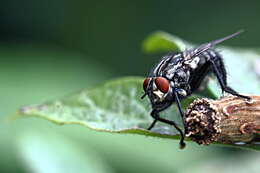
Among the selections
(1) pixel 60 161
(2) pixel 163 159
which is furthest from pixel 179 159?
(1) pixel 60 161

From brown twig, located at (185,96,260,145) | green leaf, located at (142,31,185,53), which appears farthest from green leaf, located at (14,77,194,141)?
green leaf, located at (142,31,185,53)

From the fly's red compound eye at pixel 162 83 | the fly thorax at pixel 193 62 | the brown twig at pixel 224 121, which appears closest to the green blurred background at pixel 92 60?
the fly thorax at pixel 193 62

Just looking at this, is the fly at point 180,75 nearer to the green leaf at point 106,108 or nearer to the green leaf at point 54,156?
the green leaf at point 106,108

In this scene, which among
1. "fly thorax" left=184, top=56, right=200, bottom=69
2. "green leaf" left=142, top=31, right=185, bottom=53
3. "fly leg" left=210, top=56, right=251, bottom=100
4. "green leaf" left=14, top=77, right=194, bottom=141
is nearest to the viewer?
"green leaf" left=14, top=77, right=194, bottom=141

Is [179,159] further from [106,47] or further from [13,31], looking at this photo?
[13,31]

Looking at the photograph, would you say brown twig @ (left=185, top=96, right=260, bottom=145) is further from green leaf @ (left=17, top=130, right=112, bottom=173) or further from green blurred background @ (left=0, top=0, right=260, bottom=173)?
green blurred background @ (left=0, top=0, right=260, bottom=173)
